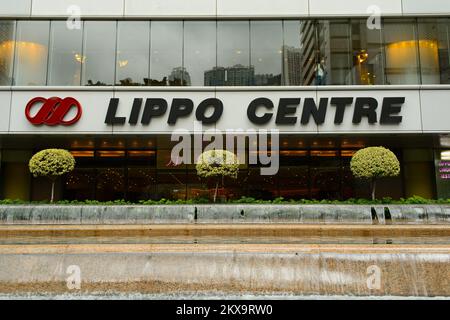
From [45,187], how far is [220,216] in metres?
13.5

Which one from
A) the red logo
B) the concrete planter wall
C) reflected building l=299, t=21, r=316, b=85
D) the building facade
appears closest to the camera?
the concrete planter wall

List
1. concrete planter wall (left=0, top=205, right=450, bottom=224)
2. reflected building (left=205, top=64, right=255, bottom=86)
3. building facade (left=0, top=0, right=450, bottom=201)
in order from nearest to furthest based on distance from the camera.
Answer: concrete planter wall (left=0, top=205, right=450, bottom=224) → building facade (left=0, top=0, right=450, bottom=201) → reflected building (left=205, top=64, right=255, bottom=86)

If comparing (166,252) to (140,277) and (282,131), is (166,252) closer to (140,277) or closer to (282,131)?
(140,277)

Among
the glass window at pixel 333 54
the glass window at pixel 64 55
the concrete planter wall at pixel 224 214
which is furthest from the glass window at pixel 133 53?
the glass window at pixel 333 54

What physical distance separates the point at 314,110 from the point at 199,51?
6.09 metres

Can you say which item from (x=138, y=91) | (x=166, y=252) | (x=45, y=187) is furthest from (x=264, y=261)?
(x=45, y=187)

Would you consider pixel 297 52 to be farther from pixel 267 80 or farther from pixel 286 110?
pixel 286 110

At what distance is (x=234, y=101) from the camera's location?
17953 mm

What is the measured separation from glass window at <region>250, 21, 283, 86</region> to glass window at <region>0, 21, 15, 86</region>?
441 inches

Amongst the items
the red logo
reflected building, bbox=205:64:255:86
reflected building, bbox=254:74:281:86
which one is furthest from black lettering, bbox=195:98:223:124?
the red logo

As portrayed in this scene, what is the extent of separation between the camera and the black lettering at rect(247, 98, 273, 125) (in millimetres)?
17734

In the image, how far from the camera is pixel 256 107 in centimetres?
1786

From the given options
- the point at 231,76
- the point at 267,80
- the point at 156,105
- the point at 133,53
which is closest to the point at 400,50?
the point at 267,80

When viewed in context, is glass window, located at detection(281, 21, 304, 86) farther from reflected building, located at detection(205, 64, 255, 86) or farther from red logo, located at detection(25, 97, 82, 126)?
red logo, located at detection(25, 97, 82, 126)
